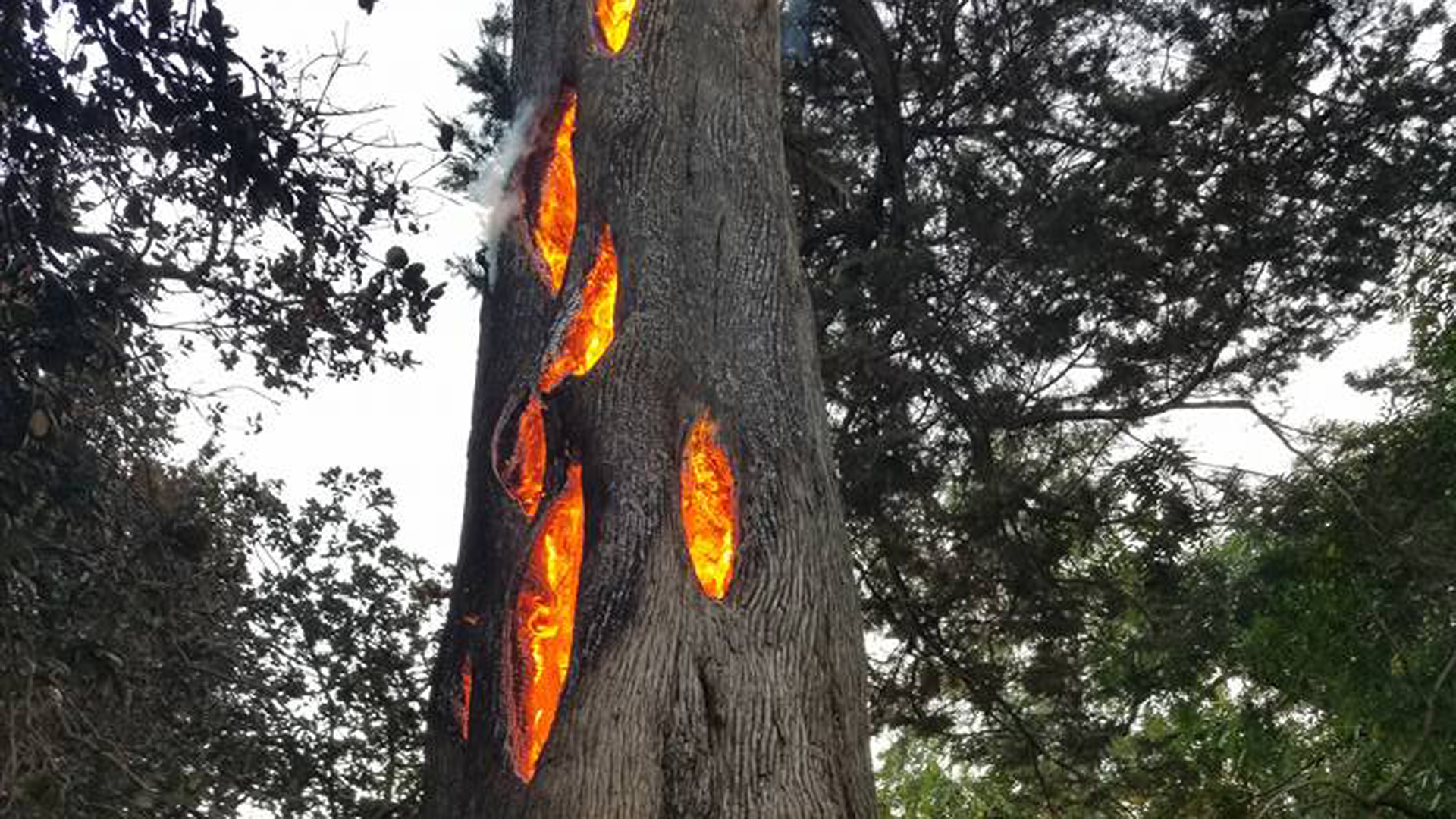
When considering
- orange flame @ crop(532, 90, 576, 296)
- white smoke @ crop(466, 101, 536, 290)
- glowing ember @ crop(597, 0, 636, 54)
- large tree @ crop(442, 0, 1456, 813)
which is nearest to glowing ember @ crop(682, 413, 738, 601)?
orange flame @ crop(532, 90, 576, 296)

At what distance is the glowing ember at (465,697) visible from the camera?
2420 millimetres

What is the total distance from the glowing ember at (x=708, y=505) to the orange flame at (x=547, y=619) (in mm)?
220

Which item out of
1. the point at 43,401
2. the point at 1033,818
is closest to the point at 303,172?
the point at 43,401

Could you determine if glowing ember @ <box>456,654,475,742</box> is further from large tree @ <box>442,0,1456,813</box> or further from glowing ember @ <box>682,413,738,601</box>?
large tree @ <box>442,0,1456,813</box>

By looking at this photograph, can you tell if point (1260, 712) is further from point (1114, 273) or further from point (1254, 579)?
point (1114, 273)

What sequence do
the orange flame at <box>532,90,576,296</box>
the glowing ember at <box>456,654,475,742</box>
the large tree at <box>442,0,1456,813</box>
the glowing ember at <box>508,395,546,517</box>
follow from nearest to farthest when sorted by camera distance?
1. the glowing ember at <box>456,654,475,742</box>
2. the glowing ember at <box>508,395,546,517</box>
3. the orange flame at <box>532,90,576,296</box>
4. the large tree at <box>442,0,1456,813</box>

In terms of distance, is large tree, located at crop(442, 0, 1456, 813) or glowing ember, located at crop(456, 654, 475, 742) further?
large tree, located at crop(442, 0, 1456, 813)

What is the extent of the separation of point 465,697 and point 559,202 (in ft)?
4.03

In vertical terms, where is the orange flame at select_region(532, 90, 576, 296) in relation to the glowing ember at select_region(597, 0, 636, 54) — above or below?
below

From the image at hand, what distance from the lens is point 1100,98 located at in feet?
20.6

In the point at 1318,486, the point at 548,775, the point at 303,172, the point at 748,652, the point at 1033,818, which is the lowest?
the point at 548,775

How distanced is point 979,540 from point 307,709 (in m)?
3.75

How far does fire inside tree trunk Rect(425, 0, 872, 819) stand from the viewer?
90.0 inches

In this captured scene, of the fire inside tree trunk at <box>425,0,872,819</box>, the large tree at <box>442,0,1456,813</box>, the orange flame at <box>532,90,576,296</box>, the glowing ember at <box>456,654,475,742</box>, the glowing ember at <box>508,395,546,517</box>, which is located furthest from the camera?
the large tree at <box>442,0,1456,813</box>
